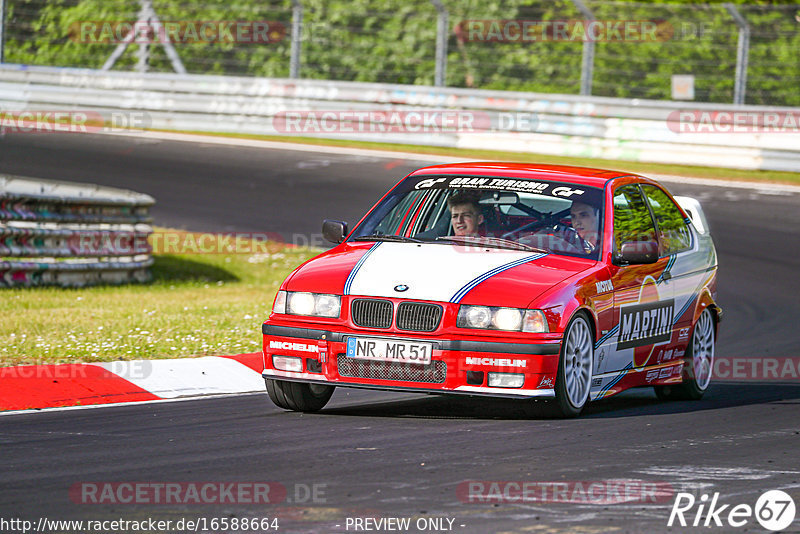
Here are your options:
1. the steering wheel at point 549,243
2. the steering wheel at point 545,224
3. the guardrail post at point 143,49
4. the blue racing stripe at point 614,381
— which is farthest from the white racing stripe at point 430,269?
the guardrail post at point 143,49

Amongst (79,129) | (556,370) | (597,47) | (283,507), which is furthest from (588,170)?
(79,129)

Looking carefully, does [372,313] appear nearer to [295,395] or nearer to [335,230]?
[295,395]

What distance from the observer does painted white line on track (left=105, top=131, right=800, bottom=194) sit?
20469mm

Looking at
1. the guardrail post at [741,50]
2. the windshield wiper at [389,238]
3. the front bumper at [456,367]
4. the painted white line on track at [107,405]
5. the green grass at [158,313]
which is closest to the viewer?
the front bumper at [456,367]

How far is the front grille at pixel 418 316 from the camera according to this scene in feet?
24.0

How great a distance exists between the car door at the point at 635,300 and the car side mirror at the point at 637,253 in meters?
0.04

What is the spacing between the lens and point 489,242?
811 cm

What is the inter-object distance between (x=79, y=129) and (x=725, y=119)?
1183 cm

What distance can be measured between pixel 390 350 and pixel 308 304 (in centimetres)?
61

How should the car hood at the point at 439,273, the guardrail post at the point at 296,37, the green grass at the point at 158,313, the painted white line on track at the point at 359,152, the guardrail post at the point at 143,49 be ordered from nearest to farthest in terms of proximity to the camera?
the car hood at the point at 439,273 < the green grass at the point at 158,313 < the painted white line on track at the point at 359,152 < the guardrail post at the point at 296,37 < the guardrail post at the point at 143,49

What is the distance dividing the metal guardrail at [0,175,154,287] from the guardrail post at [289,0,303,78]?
428 inches

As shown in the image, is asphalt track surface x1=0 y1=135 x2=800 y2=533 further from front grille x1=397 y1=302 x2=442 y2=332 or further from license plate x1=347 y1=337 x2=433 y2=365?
front grille x1=397 y1=302 x2=442 y2=332

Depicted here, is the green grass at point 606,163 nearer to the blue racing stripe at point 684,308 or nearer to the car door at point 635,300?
the blue racing stripe at point 684,308

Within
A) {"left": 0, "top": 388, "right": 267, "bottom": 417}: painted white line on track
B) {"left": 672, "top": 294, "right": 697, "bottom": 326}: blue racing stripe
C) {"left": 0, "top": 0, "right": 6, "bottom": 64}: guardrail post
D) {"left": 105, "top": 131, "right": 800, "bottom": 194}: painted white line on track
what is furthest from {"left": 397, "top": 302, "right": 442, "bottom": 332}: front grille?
{"left": 0, "top": 0, "right": 6, "bottom": 64}: guardrail post
